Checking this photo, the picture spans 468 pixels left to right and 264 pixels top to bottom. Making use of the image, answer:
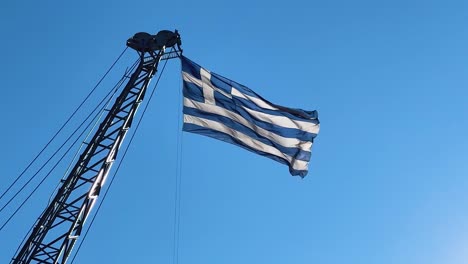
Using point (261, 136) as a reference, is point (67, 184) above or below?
below

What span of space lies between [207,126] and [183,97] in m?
1.52

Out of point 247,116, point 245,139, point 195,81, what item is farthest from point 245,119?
point 195,81

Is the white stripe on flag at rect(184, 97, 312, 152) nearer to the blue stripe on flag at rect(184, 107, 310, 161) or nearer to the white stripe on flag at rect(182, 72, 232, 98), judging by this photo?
the blue stripe on flag at rect(184, 107, 310, 161)

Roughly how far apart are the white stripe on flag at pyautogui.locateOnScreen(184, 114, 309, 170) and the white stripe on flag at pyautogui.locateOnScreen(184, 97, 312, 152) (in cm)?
46

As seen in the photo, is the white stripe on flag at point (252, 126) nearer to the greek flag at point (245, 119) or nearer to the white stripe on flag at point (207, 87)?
the greek flag at point (245, 119)

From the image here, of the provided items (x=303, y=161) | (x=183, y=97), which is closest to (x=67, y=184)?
(x=183, y=97)

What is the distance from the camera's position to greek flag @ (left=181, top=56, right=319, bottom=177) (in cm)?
2484

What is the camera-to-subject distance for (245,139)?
25531 millimetres

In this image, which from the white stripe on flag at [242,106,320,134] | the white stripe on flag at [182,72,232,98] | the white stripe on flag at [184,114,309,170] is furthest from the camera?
the white stripe on flag at [242,106,320,134]

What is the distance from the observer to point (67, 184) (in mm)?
22422

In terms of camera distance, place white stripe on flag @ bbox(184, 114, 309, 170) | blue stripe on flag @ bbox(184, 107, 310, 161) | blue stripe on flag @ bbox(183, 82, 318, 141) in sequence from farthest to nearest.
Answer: blue stripe on flag @ bbox(183, 82, 318, 141)
blue stripe on flag @ bbox(184, 107, 310, 161)
white stripe on flag @ bbox(184, 114, 309, 170)

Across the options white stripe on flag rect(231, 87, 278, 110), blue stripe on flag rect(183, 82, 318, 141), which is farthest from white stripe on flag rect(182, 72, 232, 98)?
white stripe on flag rect(231, 87, 278, 110)

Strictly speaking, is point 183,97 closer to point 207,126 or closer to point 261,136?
point 207,126

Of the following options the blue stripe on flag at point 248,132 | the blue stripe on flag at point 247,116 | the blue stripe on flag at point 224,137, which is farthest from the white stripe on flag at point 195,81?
the blue stripe on flag at point 224,137
